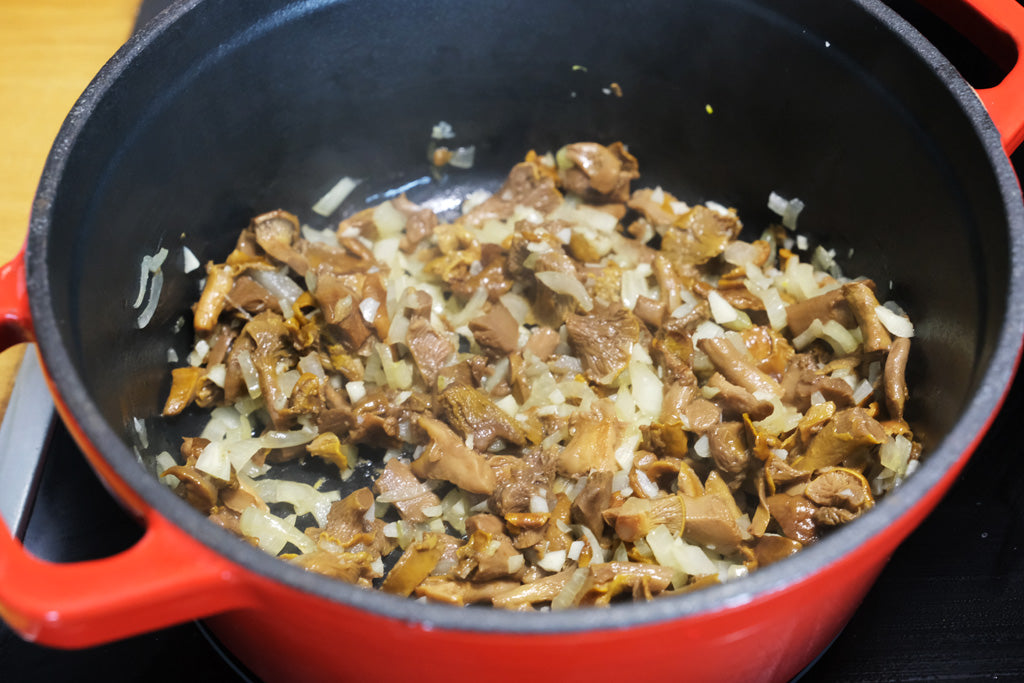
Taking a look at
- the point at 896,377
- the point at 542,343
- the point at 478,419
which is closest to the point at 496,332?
the point at 542,343

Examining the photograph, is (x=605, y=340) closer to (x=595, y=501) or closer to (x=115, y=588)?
(x=595, y=501)

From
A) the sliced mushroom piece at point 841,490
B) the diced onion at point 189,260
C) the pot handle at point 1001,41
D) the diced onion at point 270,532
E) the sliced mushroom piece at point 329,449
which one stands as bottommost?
the diced onion at point 270,532

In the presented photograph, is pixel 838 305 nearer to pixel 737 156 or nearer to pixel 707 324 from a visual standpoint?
pixel 707 324

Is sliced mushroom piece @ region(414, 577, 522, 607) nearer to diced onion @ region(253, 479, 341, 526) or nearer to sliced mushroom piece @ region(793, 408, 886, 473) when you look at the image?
diced onion @ region(253, 479, 341, 526)

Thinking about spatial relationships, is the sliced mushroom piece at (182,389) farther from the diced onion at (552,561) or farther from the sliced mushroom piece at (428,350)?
the diced onion at (552,561)

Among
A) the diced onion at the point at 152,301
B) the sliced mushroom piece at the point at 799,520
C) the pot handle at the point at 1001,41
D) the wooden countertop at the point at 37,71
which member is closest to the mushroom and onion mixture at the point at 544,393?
the sliced mushroom piece at the point at 799,520
